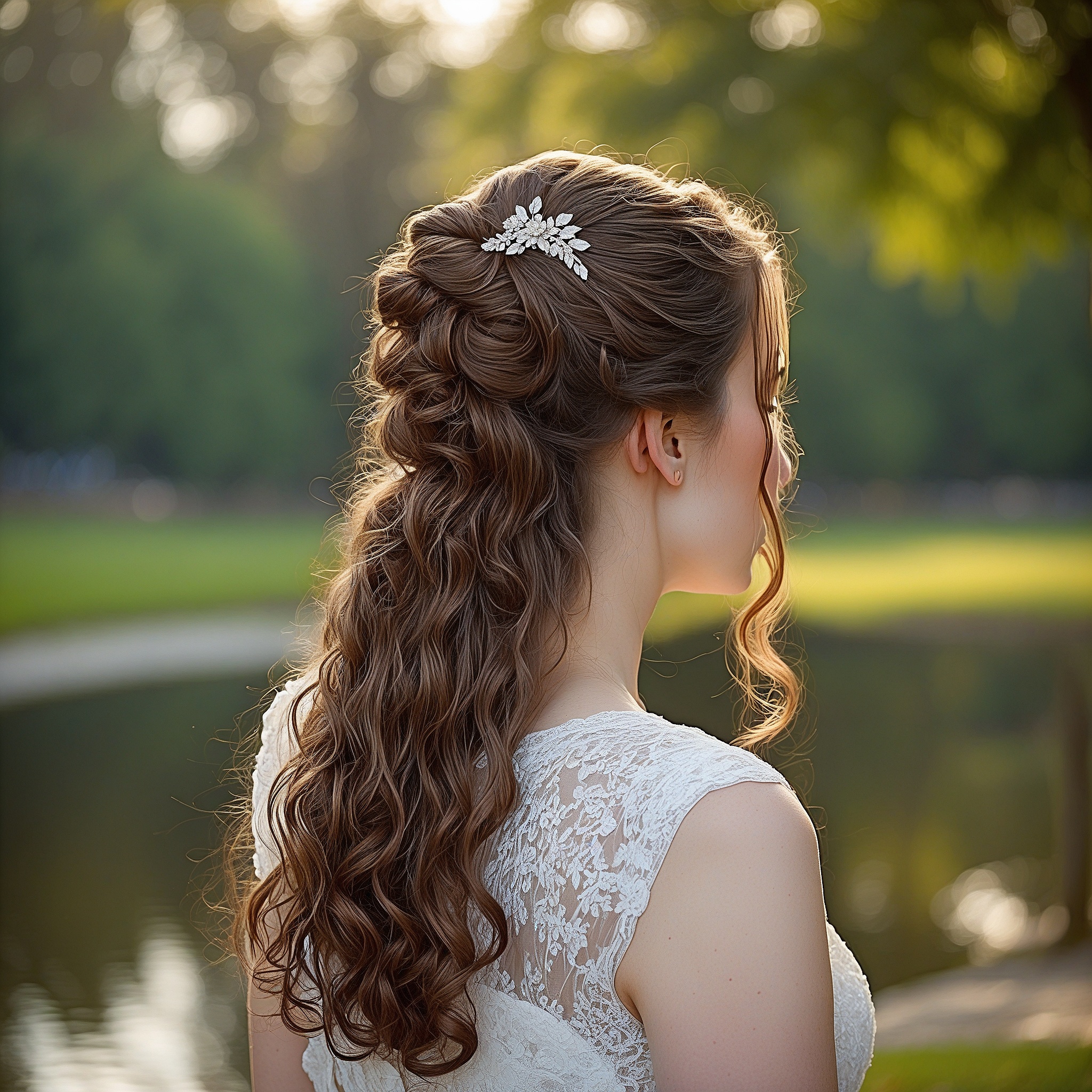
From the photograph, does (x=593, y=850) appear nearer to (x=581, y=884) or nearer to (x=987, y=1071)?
(x=581, y=884)

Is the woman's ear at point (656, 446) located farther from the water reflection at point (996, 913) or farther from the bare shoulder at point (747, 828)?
the water reflection at point (996, 913)

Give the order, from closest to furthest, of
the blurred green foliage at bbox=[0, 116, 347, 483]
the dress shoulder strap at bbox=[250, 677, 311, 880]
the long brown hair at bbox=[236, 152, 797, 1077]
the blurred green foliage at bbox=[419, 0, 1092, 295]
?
the long brown hair at bbox=[236, 152, 797, 1077]
the dress shoulder strap at bbox=[250, 677, 311, 880]
the blurred green foliage at bbox=[419, 0, 1092, 295]
the blurred green foliage at bbox=[0, 116, 347, 483]

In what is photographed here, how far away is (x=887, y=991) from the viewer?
545 cm

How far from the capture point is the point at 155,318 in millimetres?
26938

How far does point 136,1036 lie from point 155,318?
23957mm

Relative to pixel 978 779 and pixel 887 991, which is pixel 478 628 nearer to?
pixel 887 991

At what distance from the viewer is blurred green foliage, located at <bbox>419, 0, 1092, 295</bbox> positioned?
6.94 m

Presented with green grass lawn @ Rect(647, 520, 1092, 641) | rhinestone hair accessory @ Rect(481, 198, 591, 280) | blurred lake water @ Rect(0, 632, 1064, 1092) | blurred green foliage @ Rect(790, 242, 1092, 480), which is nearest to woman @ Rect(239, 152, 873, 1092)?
rhinestone hair accessory @ Rect(481, 198, 591, 280)

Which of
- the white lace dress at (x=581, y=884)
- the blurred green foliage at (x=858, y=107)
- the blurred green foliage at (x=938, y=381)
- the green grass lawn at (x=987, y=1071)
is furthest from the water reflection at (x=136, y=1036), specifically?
the blurred green foliage at (x=938, y=381)

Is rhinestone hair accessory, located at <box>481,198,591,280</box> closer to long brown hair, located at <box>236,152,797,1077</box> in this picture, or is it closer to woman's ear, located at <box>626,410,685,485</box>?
long brown hair, located at <box>236,152,797,1077</box>

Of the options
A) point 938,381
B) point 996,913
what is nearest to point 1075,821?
point 996,913

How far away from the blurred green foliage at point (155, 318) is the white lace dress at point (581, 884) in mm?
26699

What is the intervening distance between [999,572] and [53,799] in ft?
63.4

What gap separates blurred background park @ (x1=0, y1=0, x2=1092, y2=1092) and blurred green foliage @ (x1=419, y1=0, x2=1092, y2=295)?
0.03m
